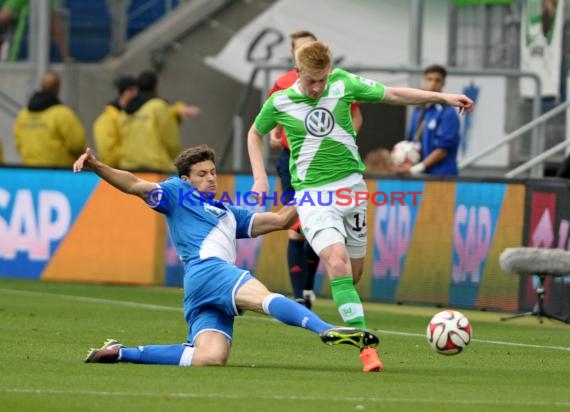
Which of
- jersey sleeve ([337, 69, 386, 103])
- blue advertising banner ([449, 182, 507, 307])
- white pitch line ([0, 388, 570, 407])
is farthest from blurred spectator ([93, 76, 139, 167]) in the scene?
white pitch line ([0, 388, 570, 407])

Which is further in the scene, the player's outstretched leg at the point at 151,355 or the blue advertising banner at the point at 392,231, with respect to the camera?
the blue advertising banner at the point at 392,231

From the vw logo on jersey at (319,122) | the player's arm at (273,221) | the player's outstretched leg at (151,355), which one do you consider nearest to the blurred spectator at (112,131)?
the vw logo on jersey at (319,122)

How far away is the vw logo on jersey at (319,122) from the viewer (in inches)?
469

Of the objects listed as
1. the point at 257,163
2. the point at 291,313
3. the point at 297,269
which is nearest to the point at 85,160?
the point at 291,313

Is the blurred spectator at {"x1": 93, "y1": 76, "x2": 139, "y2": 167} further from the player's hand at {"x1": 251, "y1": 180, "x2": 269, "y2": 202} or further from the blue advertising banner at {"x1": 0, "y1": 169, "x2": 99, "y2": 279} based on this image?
the player's hand at {"x1": 251, "y1": 180, "x2": 269, "y2": 202}

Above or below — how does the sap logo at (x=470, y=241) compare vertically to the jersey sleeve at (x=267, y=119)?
below

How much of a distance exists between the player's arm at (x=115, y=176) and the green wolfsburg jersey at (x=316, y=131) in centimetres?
157

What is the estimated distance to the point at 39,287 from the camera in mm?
18969

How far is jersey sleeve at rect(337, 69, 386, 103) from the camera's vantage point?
11.6 meters

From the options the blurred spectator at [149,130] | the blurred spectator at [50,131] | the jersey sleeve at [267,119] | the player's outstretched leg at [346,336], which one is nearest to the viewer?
the player's outstretched leg at [346,336]

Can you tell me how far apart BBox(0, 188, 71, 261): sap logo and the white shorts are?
842 cm

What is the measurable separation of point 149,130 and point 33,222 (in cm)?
181

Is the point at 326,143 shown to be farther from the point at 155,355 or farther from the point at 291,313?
the point at 155,355

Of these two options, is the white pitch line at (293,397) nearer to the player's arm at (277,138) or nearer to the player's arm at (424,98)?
the player's arm at (424,98)
